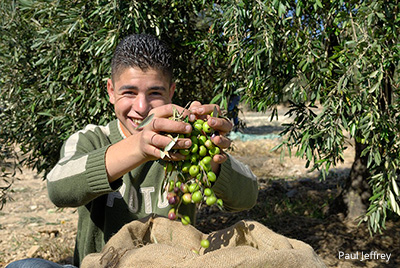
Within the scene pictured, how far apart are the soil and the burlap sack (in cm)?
281

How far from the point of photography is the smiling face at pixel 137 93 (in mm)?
2246

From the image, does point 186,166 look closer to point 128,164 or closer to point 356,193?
point 128,164

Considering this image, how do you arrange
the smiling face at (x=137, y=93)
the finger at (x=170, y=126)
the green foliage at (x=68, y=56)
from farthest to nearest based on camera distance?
the green foliage at (x=68, y=56)
the smiling face at (x=137, y=93)
the finger at (x=170, y=126)

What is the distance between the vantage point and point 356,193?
591 centimetres

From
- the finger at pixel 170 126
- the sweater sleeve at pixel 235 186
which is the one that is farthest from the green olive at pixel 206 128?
the sweater sleeve at pixel 235 186

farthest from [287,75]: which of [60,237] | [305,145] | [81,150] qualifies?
[60,237]

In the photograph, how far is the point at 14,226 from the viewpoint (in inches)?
255

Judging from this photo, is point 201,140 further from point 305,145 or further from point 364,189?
point 364,189

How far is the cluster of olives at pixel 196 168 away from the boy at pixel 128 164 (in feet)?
0.14

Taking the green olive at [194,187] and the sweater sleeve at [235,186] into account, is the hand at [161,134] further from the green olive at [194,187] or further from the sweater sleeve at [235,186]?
the sweater sleeve at [235,186]

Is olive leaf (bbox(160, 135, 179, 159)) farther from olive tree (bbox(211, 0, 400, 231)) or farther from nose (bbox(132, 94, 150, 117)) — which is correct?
olive tree (bbox(211, 0, 400, 231))

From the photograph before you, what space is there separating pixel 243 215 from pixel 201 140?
16.9ft

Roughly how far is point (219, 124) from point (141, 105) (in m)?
0.63

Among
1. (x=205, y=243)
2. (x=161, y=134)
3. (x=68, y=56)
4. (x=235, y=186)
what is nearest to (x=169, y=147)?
(x=161, y=134)
